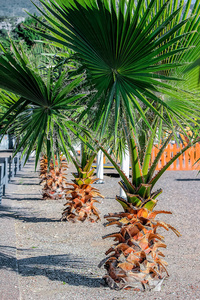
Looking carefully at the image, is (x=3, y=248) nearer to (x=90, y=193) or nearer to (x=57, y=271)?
(x=57, y=271)

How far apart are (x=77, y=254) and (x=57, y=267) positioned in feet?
1.84

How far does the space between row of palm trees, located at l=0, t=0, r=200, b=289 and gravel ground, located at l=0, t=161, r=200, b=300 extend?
0.92ft

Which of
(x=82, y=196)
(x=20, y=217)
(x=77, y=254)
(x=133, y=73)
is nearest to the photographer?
(x=133, y=73)

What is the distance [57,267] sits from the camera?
4.62m

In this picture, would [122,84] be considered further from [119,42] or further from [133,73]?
[119,42]

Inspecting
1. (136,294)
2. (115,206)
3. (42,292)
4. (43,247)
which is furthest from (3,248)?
(115,206)

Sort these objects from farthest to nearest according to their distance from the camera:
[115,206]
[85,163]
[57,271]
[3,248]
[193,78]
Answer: [115,206] → [85,163] → [3,248] → [57,271] → [193,78]

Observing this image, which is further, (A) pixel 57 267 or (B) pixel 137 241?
(A) pixel 57 267

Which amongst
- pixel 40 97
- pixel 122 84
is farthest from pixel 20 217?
pixel 122 84

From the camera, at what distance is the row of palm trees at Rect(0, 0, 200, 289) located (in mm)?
2739

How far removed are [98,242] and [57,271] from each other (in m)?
1.36

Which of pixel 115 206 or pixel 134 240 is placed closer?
pixel 134 240

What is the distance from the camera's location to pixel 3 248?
16.4 ft

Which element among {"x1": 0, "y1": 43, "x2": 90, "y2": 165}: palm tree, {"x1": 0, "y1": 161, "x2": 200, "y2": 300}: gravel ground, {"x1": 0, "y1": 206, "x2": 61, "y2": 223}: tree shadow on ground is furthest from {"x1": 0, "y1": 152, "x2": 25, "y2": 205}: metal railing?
{"x1": 0, "y1": 43, "x2": 90, "y2": 165}: palm tree
